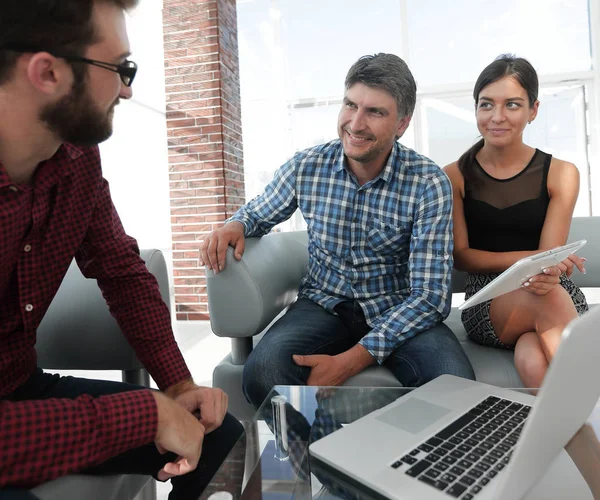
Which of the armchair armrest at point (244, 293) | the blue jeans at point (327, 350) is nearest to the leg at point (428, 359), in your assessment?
the blue jeans at point (327, 350)

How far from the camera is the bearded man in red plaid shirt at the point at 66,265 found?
0.69 metres

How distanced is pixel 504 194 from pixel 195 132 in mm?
2883

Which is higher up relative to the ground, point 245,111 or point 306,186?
point 245,111

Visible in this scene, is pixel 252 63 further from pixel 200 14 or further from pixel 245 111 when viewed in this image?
pixel 200 14

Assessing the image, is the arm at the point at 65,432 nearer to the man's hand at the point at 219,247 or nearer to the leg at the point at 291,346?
the leg at the point at 291,346

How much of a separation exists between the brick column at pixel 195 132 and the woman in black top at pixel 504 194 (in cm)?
257

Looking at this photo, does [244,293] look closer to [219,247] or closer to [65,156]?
[219,247]

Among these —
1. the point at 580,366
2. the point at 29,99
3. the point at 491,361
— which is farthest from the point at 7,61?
the point at 491,361

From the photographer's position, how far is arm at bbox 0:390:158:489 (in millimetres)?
648

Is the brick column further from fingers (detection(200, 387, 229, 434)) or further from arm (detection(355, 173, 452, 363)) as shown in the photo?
fingers (detection(200, 387, 229, 434))

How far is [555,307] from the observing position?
1.30 meters

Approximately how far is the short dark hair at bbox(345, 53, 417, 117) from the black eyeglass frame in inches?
33.4

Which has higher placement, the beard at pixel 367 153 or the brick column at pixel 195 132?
the brick column at pixel 195 132

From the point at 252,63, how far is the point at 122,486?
229 inches
